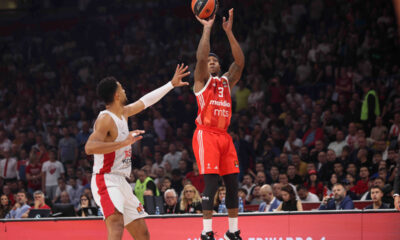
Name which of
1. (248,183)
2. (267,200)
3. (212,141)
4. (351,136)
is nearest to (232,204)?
(212,141)

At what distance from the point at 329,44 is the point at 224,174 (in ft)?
31.7

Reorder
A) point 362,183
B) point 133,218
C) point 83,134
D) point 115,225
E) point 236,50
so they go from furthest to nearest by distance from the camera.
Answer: point 83,134 < point 362,183 < point 236,50 < point 133,218 < point 115,225

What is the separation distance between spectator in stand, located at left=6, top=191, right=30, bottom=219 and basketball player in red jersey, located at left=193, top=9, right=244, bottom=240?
6804 mm

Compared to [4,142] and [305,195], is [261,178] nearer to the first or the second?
[305,195]

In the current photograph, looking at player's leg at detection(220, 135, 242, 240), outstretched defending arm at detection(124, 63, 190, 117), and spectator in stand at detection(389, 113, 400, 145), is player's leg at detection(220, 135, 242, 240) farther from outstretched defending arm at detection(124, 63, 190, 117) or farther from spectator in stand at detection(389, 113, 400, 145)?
spectator in stand at detection(389, 113, 400, 145)

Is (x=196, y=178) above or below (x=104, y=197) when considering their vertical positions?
above

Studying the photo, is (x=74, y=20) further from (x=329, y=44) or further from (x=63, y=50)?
(x=329, y=44)

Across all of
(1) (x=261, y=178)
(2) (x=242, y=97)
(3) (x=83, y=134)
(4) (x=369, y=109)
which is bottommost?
(1) (x=261, y=178)

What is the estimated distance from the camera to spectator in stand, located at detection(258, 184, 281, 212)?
37.4ft

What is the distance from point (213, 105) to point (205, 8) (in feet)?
3.87

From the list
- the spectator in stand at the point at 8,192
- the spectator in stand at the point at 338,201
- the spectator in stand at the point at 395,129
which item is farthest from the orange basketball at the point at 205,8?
the spectator in stand at the point at 8,192

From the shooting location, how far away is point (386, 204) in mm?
10062

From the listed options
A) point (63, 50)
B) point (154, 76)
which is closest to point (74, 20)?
point (63, 50)

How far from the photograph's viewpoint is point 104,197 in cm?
652
